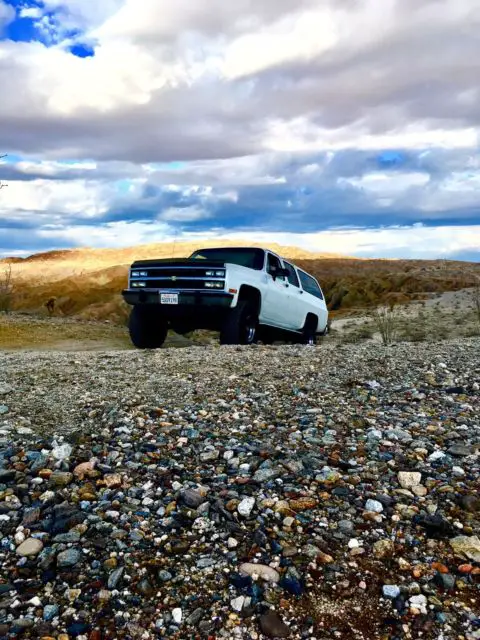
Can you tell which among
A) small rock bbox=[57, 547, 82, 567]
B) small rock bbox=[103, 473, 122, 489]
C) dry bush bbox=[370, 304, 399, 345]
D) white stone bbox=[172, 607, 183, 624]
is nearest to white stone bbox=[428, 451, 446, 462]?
small rock bbox=[103, 473, 122, 489]

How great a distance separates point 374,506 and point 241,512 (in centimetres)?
95

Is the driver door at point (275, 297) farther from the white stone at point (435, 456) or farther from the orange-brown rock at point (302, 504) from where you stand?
the orange-brown rock at point (302, 504)

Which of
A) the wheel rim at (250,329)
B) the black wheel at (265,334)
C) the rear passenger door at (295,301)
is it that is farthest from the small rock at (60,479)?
the rear passenger door at (295,301)

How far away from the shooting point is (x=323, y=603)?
332 centimetres

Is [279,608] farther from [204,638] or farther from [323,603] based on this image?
[204,638]

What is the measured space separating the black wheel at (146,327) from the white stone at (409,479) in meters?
8.25

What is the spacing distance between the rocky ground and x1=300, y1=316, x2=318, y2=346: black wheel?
26.2 feet

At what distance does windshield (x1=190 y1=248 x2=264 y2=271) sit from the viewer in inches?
516

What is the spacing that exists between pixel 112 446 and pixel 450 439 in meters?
3.13

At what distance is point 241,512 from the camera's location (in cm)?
425

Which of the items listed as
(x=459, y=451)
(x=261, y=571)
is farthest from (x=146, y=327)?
(x=261, y=571)

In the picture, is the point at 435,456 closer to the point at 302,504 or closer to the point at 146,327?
the point at 302,504

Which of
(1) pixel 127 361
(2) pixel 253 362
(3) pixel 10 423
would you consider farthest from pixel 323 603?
(1) pixel 127 361

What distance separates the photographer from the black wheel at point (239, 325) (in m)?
12.0
